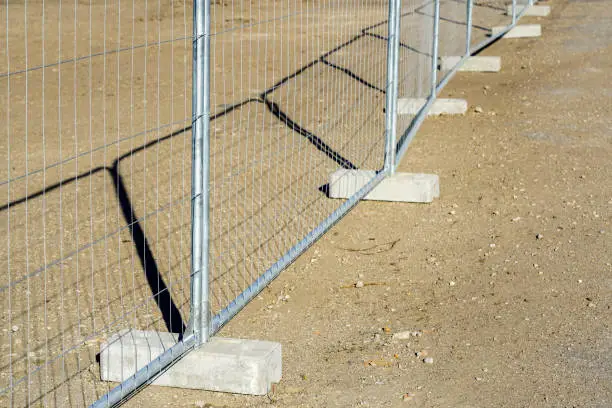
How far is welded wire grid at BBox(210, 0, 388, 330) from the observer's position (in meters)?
6.39

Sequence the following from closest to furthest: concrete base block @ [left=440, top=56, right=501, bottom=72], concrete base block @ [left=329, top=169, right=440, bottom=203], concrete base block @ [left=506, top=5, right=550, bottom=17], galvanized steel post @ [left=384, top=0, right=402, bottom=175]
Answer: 1. galvanized steel post @ [left=384, top=0, right=402, bottom=175]
2. concrete base block @ [left=329, top=169, right=440, bottom=203]
3. concrete base block @ [left=440, top=56, right=501, bottom=72]
4. concrete base block @ [left=506, top=5, right=550, bottom=17]

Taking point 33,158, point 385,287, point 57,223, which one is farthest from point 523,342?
point 33,158

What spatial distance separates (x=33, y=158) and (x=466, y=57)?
6439mm

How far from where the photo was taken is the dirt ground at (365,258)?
A: 15.6 ft

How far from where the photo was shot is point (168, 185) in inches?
318

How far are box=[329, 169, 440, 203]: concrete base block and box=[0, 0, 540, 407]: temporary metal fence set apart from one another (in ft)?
0.33

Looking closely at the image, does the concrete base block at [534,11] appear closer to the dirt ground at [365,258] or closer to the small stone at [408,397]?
the dirt ground at [365,258]

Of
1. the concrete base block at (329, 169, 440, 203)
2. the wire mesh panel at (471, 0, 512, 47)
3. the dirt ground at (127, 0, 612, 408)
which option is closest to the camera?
the dirt ground at (127, 0, 612, 408)

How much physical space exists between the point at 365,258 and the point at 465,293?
897 mm

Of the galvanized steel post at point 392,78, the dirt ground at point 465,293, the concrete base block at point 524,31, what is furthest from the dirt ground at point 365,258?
the concrete base block at point 524,31

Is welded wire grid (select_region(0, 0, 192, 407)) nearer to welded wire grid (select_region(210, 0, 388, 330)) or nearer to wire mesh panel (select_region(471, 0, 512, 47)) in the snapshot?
welded wire grid (select_region(210, 0, 388, 330))

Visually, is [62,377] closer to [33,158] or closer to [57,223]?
[57,223]

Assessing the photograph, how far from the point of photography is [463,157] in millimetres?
9336

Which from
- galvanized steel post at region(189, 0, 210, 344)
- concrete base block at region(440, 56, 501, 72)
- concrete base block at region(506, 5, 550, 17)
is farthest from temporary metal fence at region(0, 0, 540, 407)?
concrete base block at region(506, 5, 550, 17)
